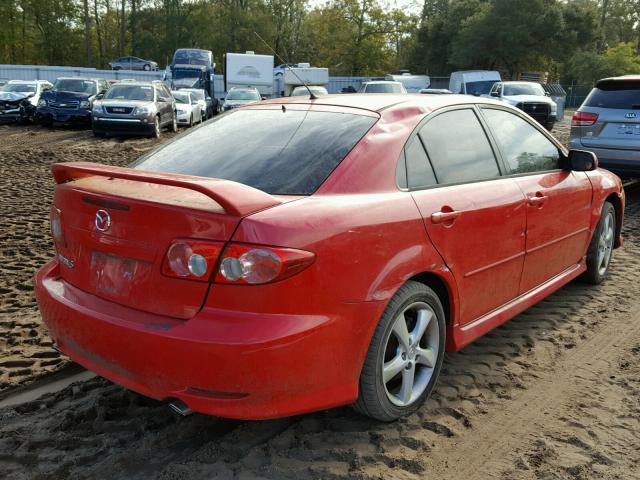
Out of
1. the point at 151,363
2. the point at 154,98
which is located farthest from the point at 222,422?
the point at 154,98

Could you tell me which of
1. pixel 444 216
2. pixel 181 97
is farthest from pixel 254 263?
pixel 181 97

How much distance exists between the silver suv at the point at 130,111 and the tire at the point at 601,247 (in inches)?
584

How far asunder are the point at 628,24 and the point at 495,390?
83135 millimetres

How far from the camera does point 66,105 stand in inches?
797

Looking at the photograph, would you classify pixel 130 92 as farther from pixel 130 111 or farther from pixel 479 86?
pixel 479 86

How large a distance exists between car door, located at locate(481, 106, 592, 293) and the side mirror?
64 millimetres

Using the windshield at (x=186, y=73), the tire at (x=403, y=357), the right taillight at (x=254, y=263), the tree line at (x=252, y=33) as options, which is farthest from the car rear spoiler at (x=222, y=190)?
the tree line at (x=252, y=33)

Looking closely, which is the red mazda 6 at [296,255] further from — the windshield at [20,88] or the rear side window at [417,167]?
the windshield at [20,88]

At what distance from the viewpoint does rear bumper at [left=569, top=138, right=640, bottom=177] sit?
8297 mm

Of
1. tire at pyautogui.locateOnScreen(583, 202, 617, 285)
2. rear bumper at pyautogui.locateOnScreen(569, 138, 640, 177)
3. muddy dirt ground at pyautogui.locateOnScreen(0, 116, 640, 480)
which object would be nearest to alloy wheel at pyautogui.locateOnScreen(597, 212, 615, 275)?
tire at pyautogui.locateOnScreen(583, 202, 617, 285)

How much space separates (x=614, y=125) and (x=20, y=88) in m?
21.1

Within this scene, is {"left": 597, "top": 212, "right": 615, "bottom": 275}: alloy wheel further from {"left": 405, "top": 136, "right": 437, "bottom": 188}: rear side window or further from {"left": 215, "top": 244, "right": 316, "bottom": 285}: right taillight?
{"left": 215, "top": 244, "right": 316, "bottom": 285}: right taillight

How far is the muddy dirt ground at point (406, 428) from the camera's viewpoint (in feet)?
8.65

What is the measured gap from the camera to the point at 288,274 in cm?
236
